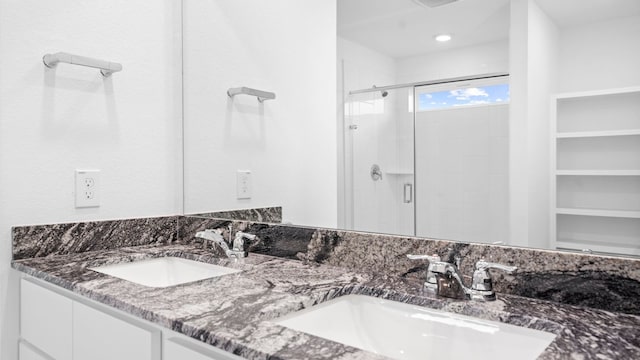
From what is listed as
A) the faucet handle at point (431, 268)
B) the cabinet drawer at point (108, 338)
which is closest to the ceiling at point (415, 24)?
the faucet handle at point (431, 268)

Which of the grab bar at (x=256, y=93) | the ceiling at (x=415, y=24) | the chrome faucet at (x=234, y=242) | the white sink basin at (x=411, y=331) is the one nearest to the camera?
the white sink basin at (x=411, y=331)

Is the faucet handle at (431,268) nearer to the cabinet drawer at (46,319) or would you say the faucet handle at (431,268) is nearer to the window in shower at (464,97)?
→ the window in shower at (464,97)

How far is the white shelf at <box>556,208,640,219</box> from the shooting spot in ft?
2.87

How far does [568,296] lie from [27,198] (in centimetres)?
140

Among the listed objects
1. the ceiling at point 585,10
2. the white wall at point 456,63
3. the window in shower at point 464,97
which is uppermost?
the ceiling at point 585,10

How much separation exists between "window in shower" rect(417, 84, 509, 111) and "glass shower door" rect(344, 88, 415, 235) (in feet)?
0.13

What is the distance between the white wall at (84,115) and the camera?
1314 mm

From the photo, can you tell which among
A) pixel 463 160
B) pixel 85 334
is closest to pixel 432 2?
pixel 463 160

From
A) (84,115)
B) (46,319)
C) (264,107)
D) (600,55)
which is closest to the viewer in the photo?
(600,55)

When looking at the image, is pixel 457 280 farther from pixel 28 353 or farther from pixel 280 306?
pixel 28 353

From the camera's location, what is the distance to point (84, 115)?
147cm

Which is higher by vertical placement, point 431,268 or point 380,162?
point 380,162

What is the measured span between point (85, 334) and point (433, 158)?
888mm

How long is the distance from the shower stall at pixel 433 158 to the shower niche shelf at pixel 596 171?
0.11 metres
